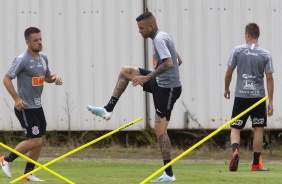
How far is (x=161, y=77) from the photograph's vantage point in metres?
12.6

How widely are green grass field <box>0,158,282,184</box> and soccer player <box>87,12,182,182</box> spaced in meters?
0.53

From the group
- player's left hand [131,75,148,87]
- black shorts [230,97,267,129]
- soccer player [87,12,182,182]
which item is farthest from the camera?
black shorts [230,97,267,129]

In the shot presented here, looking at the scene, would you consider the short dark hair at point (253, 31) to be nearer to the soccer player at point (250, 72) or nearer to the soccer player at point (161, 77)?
the soccer player at point (250, 72)

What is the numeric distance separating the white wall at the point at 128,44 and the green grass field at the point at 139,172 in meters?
1.24

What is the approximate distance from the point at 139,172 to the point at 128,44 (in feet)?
14.2

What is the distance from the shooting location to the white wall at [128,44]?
18172 millimetres

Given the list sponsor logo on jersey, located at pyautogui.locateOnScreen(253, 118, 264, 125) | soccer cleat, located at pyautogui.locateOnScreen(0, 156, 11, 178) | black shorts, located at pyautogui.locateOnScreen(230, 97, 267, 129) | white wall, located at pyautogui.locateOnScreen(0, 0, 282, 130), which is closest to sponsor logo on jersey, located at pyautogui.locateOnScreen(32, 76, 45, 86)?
soccer cleat, located at pyautogui.locateOnScreen(0, 156, 11, 178)

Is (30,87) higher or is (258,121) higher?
(30,87)

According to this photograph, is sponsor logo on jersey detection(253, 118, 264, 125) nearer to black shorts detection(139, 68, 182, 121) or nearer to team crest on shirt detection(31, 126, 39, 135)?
black shorts detection(139, 68, 182, 121)

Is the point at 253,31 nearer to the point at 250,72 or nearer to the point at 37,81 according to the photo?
the point at 250,72

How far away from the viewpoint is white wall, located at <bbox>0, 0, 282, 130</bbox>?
1817cm

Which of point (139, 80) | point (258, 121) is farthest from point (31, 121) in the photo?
point (258, 121)

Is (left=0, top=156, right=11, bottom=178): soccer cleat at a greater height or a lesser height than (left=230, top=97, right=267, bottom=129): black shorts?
lesser

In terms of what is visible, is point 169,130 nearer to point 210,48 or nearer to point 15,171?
point 210,48
